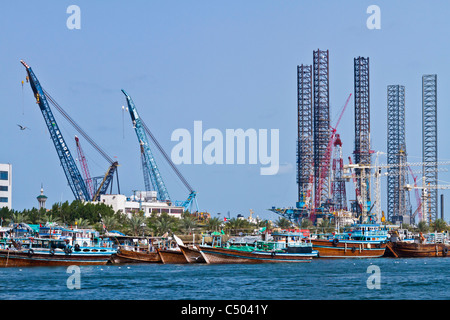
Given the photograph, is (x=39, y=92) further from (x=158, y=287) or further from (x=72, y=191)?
(x=158, y=287)

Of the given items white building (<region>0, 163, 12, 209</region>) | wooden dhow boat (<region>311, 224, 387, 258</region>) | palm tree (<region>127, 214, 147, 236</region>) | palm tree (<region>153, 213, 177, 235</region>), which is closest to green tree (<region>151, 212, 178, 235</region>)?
palm tree (<region>153, 213, 177, 235</region>)

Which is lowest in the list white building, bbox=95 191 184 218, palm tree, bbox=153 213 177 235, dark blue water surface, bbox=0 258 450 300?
dark blue water surface, bbox=0 258 450 300

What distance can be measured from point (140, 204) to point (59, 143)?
2294cm

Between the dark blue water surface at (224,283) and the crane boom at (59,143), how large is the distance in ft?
293

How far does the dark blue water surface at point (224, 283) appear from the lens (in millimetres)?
59062

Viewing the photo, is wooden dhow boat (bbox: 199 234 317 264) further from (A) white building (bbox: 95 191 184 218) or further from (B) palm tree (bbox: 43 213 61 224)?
(A) white building (bbox: 95 191 184 218)

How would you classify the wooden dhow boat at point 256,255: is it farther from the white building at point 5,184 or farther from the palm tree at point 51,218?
the white building at point 5,184

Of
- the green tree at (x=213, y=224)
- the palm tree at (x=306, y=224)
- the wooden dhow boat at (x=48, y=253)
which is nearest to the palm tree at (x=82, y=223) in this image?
the green tree at (x=213, y=224)

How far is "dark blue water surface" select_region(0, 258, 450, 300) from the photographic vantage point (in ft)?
194

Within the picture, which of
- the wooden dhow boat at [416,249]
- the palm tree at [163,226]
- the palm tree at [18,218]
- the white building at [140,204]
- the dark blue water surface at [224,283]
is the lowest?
the dark blue water surface at [224,283]

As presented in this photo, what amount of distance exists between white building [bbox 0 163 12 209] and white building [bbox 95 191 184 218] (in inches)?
824
